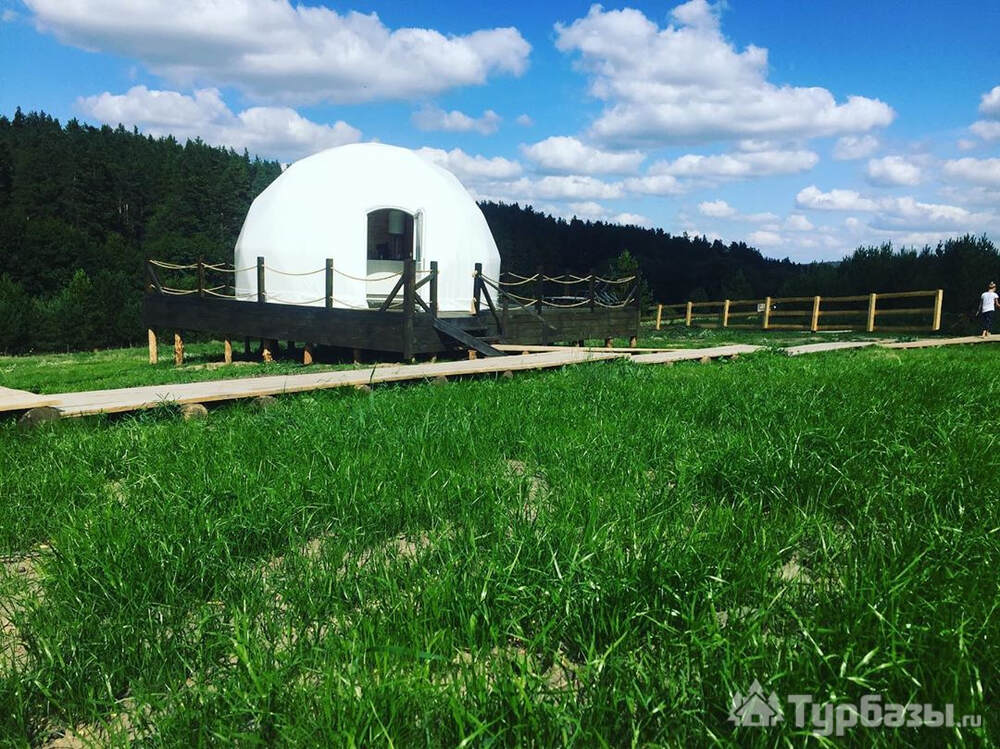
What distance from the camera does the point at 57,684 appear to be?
1.80 m

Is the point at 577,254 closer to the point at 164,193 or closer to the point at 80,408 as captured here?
the point at 164,193

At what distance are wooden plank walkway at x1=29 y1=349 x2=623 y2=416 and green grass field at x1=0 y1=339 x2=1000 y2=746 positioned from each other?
5.58ft

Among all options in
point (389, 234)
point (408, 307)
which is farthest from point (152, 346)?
point (408, 307)

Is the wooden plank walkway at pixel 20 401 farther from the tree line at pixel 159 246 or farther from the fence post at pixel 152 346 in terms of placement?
the tree line at pixel 159 246

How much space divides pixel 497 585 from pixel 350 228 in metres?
15.1

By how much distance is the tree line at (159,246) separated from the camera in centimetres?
3669

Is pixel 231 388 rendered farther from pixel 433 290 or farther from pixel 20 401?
pixel 433 290

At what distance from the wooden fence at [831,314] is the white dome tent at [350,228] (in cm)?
1272

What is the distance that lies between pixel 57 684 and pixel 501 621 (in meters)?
1.16

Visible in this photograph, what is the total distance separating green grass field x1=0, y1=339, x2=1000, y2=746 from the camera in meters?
1.55

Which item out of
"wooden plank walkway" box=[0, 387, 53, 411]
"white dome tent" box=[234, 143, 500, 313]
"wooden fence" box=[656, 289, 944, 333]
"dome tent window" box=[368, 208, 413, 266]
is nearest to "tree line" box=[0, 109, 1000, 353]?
"wooden fence" box=[656, 289, 944, 333]

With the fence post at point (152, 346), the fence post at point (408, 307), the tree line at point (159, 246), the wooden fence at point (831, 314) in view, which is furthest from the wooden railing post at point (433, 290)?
the tree line at point (159, 246)

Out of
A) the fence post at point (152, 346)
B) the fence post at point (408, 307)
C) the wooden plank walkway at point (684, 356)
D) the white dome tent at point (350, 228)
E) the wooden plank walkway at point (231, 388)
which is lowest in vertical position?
the fence post at point (152, 346)

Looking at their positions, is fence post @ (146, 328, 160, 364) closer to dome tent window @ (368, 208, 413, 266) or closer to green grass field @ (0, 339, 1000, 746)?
dome tent window @ (368, 208, 413, 266)
